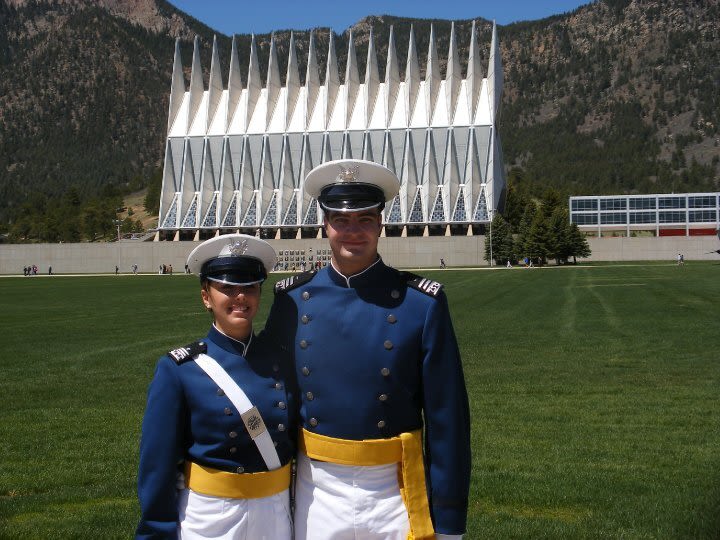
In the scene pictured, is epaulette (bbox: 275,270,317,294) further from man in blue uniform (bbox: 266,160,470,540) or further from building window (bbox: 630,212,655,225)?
building window (bbox: 630,212,655,225)

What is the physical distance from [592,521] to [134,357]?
33.5 feet

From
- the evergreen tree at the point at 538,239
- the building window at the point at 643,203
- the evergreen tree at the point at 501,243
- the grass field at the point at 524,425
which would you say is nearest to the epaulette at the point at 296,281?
the grass field at the point at 524,425

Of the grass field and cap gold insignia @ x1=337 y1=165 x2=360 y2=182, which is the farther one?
the grass field

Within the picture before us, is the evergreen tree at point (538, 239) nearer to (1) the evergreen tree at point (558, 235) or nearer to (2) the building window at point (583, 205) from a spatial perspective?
(1) the evergreen tree at point (558, 235)

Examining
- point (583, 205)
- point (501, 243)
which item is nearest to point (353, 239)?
point (501, 243)

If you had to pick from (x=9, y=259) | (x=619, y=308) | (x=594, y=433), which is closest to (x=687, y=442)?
(x=594, y=433)

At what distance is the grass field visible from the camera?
595 centimetres

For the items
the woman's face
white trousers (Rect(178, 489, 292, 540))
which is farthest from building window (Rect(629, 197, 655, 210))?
white trousers (Rect(178, 489, 292, 540))

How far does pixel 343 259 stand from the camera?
356 centimetres

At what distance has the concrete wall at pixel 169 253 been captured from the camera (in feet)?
247

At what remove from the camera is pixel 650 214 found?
9706cm

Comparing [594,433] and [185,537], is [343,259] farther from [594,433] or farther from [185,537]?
[594,433]

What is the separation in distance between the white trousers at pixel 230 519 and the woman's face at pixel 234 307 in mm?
683

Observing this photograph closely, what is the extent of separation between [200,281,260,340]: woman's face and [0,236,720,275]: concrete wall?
235 ft
